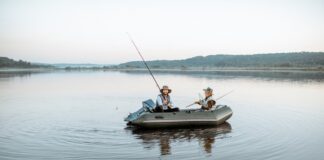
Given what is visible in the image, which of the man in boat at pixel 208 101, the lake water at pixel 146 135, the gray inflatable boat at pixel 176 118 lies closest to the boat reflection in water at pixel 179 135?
the lake water at pixel 146 135

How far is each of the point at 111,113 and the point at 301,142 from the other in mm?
7851

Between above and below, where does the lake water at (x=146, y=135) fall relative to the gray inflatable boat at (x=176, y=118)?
below

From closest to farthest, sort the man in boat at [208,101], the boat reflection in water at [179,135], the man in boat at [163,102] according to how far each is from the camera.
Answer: the boat reflection in water at [179,135] < the man in boat at [163,102] < the man in boat at [208,101]

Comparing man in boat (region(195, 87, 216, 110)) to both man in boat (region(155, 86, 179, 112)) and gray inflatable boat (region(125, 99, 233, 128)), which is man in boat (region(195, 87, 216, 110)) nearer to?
gray inflatable boat (region(125, 99, 233, 128))

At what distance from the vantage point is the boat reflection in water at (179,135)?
33.5ft

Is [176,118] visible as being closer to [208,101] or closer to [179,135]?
[179,135]

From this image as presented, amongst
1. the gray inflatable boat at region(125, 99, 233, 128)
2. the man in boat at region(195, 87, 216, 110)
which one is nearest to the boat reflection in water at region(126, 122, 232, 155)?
the gray inflatable boat at region(125, 99, 233, 128)

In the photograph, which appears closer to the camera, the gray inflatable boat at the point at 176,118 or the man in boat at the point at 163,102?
the gray inflatable boat at the point at 176,118

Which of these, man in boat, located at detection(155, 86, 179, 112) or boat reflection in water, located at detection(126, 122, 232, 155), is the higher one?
man in boat, located at detection(155, 86, 179, 112)

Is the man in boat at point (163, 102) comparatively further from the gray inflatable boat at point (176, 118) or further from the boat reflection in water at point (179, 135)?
the boat reflection in water at point (179, 135)

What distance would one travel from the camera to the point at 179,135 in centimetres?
1149

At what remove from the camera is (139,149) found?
9.71 m

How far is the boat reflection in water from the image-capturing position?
1021cm

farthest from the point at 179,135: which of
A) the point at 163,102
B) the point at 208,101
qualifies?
the point at 208,101
